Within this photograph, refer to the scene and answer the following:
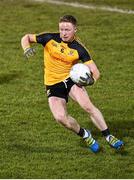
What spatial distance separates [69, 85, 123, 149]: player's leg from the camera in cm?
1309

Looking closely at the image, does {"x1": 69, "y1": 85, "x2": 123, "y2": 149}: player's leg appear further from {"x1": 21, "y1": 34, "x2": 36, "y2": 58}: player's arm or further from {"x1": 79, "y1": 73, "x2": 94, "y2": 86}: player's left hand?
{"x1": 21, "y1": 34, "x2": 36, "y2": 58}: player's arm

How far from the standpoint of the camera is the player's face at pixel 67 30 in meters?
13.1

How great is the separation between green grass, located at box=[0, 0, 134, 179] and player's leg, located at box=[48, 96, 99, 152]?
0.81 ft

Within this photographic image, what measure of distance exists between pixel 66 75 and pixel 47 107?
12.1 feet

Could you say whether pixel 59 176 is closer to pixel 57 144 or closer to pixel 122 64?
pixel 57 144

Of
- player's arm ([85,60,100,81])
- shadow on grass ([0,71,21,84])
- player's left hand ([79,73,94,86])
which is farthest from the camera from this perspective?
shadow on grass ([0,71,21,84])

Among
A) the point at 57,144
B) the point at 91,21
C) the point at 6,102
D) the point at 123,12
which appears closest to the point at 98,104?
the point at 6,102

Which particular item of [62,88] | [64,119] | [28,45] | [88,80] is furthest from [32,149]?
[28,45]

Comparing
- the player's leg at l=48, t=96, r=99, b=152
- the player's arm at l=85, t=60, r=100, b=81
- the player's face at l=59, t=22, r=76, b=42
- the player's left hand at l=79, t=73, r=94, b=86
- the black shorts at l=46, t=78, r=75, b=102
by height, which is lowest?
the player's leg at l=48, t=96, r=99, b=152

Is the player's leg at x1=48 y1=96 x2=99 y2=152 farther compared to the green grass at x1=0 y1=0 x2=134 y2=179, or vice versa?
the player's leg at x1=48 y1=96 x2=99 y2=152

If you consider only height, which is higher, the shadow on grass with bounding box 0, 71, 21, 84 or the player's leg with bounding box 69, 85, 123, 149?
the player's leg with bounding box 69, 85, 123, 149

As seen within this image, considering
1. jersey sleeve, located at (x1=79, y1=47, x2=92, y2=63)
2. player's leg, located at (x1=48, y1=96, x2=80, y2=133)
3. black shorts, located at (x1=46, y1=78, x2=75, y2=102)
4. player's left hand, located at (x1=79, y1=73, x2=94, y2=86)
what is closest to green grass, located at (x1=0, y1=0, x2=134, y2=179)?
player's leg, located at (x1=48, y1=96, x2=80, y2=133)

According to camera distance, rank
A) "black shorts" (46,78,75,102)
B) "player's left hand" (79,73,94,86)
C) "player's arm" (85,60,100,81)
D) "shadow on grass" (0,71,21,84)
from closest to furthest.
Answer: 1. "player's left hand" (79,73,94,86)
2. "player's arm" (85,60,100,81)
3. "black shorts" (46,78,75,102)
4. "shadow on grass" (0,71,21,84)

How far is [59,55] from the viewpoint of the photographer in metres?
13.4
